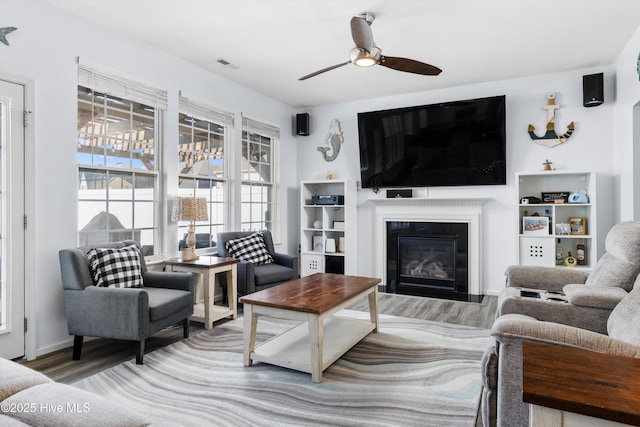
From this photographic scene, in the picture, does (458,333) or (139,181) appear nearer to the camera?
(458,333)

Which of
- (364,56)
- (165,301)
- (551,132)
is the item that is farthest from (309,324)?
(551,132)

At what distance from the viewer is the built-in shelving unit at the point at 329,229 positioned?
5461 mm

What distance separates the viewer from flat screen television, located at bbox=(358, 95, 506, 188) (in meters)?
4.72

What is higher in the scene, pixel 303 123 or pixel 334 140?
pixel 303 123

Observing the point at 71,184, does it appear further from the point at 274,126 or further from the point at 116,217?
the point at 274,126

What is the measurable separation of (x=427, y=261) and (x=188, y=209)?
10.4 feet

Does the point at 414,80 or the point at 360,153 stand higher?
the point at 414,80

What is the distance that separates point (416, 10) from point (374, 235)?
10.4 feet

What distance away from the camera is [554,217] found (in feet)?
13.9

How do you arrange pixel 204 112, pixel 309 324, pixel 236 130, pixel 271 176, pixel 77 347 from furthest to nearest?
pixel 271 176
pixel 236 130
pixel 204 112
pixel 77 347
pixel 309 324

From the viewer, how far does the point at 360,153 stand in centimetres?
552

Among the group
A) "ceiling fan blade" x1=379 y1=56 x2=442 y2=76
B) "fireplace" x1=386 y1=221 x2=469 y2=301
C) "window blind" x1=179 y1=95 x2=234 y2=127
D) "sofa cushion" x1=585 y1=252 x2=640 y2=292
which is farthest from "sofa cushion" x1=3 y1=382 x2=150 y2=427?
"fireplace" x1=386 y1=221 x2=469 y2=301

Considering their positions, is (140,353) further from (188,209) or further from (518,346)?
(518,346)

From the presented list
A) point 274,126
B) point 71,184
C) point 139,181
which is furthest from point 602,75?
point 71,184
